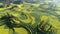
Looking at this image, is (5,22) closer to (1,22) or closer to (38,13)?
(1,22)

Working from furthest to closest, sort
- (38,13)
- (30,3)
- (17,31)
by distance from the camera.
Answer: (30,3)
(38,13)
(17,31)

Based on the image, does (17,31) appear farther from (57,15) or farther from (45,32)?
(57,15)

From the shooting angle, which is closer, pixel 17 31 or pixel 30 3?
pixel 17 31

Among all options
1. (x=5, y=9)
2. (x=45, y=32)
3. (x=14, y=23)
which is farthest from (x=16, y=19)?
(x=45, y=32)

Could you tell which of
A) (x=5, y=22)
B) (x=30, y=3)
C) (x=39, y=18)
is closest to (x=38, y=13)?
(x=39, y=18)

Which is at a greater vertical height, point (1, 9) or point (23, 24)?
point (1, 9)

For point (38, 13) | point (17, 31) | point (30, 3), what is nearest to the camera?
point (17, 31)

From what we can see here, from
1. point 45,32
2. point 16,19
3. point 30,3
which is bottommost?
point 45,32
